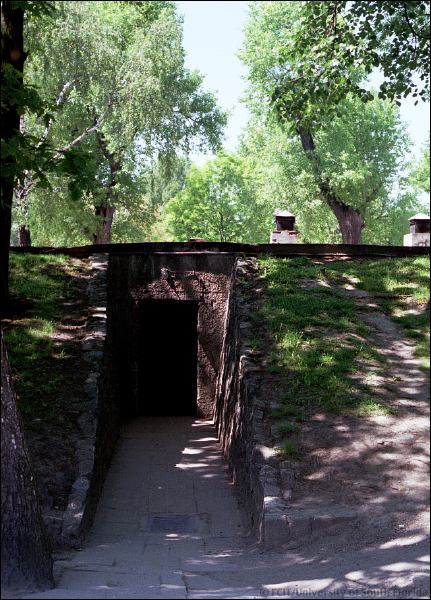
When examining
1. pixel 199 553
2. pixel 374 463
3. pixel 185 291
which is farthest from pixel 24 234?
pixel 374 463

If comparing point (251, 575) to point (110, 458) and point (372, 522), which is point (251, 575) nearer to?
point (372, 522)

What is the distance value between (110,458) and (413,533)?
19.2 feet

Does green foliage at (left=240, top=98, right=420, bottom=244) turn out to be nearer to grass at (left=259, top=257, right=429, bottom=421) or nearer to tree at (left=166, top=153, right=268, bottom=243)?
tree at (left=166, top=153, right=268, bottom=243)

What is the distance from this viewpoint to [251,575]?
22.6ft

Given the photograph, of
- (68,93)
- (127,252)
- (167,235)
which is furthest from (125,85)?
(167,235)

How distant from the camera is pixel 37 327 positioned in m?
12.2

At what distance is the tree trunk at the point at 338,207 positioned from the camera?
101 ft

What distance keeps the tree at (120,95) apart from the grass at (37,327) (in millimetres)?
4479

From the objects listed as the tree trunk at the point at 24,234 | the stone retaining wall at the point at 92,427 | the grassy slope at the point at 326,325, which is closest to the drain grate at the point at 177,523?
the stone retaining wall at the point at 92,427

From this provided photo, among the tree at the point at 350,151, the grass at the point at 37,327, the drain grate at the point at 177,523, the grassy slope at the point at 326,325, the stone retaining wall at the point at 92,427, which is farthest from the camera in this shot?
the tree at the point at 350,151

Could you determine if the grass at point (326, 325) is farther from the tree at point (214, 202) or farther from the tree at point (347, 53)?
the tree at point (214, 202)

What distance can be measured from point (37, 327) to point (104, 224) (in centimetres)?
1801

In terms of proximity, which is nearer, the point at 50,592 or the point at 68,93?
the point at 50,592

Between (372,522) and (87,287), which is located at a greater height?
(87,287)
